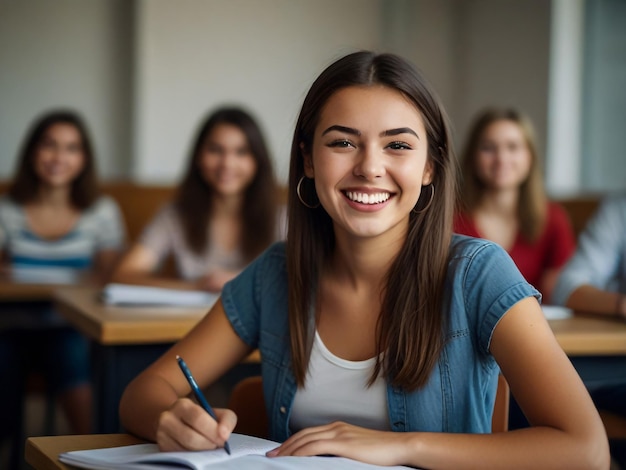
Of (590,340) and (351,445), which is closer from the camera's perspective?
(351,445)

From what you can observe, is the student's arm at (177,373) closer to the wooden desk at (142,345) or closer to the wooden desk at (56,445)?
the wooden desk at (56,445)

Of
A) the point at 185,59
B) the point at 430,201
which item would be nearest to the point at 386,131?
the point at 430,201

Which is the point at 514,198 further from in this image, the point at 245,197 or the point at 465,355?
the point at 465,355

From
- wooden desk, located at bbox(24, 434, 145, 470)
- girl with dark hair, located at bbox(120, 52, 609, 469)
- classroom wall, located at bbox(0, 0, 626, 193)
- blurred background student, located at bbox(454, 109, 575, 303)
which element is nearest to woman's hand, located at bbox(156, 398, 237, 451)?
girl with dark hair, located at bbox(120, 52, 609, 469)

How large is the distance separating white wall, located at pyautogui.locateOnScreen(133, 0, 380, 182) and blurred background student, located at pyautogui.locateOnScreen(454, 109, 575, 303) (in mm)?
1811

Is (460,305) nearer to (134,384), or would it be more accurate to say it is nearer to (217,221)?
(134,384)

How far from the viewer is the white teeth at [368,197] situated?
150 cm

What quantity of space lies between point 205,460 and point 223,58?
4.93 meters

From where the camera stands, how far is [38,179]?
4.23 meters

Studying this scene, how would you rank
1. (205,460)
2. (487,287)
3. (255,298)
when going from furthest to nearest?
(255,298)
(487,287)
(205,460)

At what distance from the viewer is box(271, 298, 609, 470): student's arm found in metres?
1.26

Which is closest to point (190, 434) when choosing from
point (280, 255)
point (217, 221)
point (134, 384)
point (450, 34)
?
point (134, 384)

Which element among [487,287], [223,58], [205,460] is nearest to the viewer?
[205,460]

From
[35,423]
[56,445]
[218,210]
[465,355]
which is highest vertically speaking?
[218,210]
